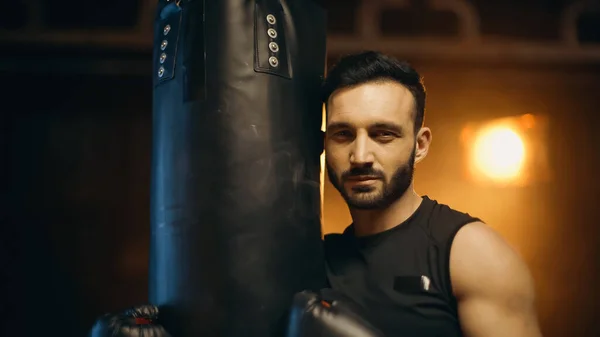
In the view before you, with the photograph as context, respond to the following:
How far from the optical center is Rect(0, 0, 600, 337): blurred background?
9.61ft

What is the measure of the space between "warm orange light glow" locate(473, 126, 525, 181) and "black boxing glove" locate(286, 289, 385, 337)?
2257mm

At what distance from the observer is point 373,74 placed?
1358mm

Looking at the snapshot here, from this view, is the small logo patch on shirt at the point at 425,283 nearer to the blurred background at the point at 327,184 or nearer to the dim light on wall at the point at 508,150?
the blurred background at the point at 327,184

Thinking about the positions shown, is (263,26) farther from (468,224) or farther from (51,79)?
(51,79)

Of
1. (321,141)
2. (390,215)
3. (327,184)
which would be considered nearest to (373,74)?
(321,141)

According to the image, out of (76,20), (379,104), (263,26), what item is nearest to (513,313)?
(379,104)

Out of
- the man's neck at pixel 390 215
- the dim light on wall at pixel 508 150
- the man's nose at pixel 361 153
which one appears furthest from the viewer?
the dim light on wall at pixel 508 150

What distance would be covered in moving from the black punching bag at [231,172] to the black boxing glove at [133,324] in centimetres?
4

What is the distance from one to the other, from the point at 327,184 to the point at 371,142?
188 cm

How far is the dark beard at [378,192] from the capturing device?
4.33ft

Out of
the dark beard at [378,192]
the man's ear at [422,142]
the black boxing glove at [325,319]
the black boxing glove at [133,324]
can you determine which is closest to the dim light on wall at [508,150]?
the man's ear at [422,142]

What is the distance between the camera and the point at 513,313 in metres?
1.20

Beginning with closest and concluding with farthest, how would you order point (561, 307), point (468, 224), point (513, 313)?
point (513, 313) → point (468, 224) → point (561, 307)

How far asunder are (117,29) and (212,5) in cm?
188
